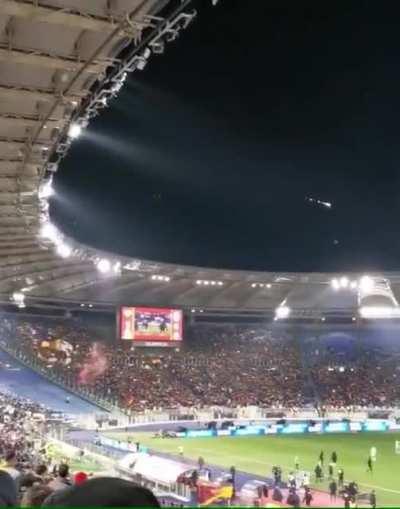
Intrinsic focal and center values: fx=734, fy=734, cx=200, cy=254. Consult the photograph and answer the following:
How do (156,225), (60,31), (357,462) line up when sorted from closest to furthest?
(60,31) < (357,462) < (156,225)

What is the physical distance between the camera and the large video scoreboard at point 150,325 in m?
64.9

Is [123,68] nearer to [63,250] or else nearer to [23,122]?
[23,122]

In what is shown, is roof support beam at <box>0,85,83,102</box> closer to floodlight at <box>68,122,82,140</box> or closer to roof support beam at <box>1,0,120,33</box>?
floodlight at <box>68,122,82,140</box>

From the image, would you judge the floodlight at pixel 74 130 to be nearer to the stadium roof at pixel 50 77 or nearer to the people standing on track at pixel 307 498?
the stadium roof at pixel 50 77

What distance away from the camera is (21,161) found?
25.1 meters

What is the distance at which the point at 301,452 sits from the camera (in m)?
45.8

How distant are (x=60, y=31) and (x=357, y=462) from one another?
32.3 metres

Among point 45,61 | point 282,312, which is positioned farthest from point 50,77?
point 282,312

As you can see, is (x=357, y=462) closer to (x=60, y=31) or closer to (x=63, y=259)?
(x=63, y=259)

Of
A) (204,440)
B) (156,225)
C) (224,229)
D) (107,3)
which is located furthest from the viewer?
(224,229)

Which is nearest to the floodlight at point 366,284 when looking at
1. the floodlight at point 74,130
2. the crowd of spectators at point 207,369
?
the crowd of spectators at point 207,369

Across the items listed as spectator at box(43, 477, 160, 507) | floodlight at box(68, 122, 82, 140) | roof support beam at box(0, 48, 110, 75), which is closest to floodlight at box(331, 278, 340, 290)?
floodlight at box(68, 122, 82, 140)

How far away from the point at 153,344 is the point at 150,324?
2.03 m

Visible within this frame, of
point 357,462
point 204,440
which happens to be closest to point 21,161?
point 357,462
